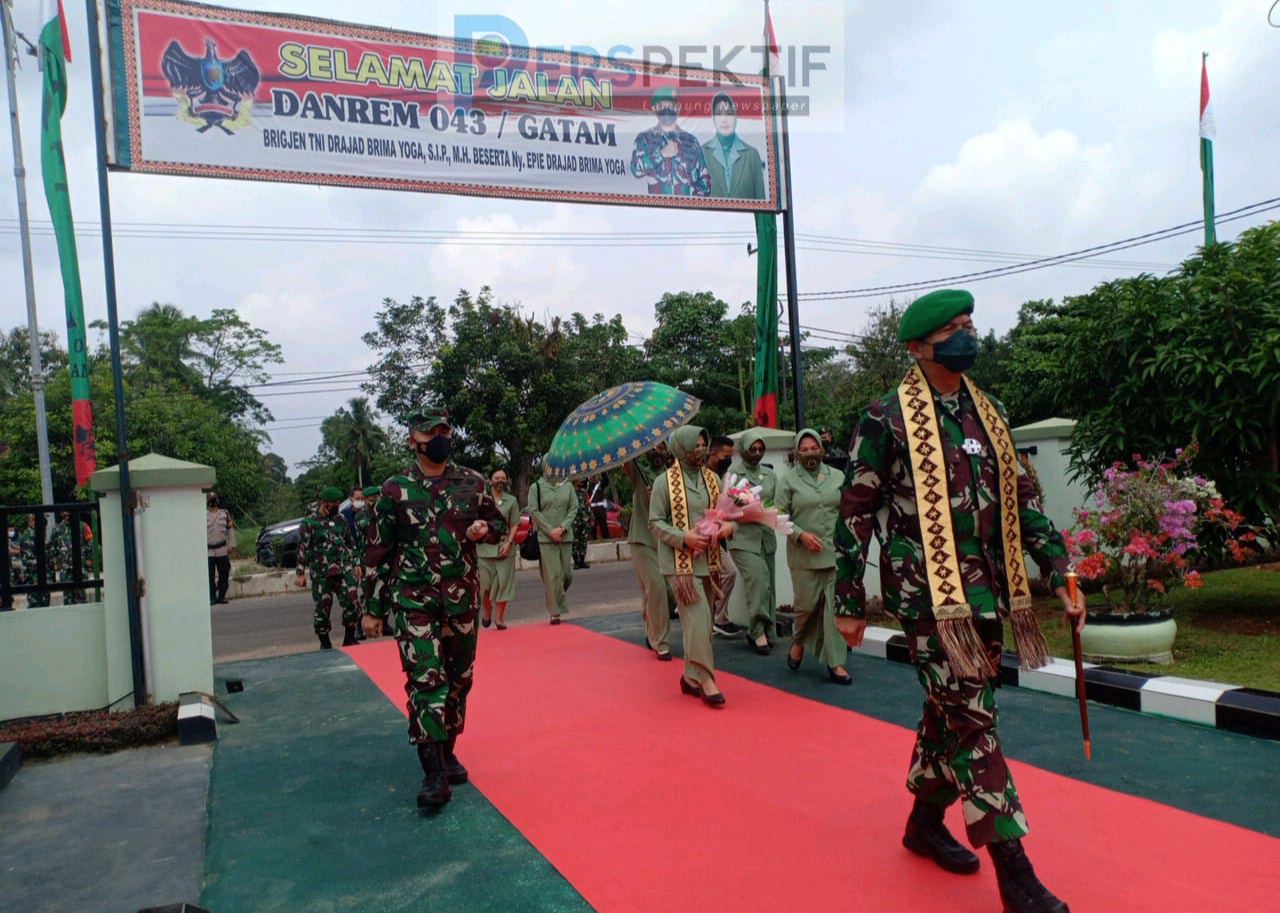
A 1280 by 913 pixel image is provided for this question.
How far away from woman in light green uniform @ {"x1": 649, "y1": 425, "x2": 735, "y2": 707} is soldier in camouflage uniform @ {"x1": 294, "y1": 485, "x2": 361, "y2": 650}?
4325mm

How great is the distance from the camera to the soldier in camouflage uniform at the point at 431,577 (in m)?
4.29

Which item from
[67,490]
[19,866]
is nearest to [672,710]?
[19,866]

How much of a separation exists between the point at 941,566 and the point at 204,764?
4.06 m

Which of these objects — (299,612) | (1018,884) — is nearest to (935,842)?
(1018,884)

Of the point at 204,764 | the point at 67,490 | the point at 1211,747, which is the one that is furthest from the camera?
the point at 67,490

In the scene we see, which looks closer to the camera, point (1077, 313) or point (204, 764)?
point (204, 764)

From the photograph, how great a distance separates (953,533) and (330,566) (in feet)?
24.3

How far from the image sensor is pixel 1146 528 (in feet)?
20.8

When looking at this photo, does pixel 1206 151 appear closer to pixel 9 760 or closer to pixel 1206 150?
pixel 1206 150

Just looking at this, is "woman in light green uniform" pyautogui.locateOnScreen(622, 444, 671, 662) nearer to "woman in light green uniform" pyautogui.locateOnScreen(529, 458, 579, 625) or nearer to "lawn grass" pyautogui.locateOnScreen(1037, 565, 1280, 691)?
"woman in light green uniform" pyautogui.locateOnScreen(529, 458, 579, 625)

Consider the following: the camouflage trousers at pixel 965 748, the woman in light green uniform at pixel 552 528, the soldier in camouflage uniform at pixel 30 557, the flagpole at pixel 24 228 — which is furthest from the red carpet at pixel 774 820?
the flagpole at pixel 24 228

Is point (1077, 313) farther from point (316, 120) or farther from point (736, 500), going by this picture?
point (316, 120)

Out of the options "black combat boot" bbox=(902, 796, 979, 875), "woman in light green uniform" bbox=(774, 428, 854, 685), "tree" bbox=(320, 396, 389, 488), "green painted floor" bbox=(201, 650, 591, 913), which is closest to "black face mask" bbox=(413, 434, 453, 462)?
"green painted floor" bbox=(201, 650, 591, 913)

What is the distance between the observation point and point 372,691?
6.63 metres
